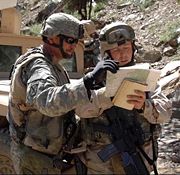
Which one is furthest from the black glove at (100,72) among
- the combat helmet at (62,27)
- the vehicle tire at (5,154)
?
the vehicle tire at (5,154)

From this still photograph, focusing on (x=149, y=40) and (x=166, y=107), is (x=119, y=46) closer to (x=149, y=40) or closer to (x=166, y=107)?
(x=166, y=107)

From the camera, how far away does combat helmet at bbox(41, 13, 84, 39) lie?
8.80 feet

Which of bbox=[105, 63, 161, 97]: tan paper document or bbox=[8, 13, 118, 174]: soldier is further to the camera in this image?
bbox=[8, 13, 118, 174]: soldier

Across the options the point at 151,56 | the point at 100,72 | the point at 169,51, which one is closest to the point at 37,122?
the point at 100,72

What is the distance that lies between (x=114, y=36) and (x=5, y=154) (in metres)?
1.34

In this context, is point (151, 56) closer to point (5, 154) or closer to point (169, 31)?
point (169, 31)

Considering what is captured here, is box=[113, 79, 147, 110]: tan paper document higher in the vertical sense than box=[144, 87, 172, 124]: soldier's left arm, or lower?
higher

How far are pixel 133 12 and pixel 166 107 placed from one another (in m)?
12.7

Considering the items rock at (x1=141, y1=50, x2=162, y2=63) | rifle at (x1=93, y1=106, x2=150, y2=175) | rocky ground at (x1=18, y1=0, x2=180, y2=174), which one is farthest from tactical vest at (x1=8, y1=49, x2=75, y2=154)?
rock at (x1=141, y1=50, x2=162, y2=63)

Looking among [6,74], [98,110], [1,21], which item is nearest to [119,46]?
[98,110]

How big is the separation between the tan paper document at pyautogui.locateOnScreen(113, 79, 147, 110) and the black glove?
0.26 ft

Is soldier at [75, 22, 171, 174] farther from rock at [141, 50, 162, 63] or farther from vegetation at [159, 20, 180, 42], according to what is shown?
vegetation at [159, 20, 180, 42]

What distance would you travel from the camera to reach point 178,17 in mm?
13258

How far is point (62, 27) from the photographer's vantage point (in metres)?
2.68
